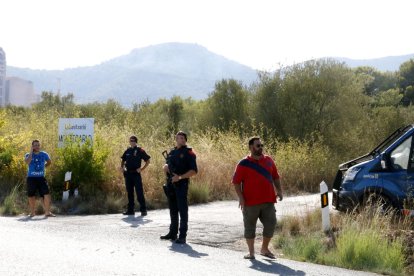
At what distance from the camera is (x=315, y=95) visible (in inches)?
1249

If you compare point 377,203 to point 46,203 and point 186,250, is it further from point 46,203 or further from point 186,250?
point 46,203

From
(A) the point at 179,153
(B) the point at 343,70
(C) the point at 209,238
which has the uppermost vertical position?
(B) the point at 343,70

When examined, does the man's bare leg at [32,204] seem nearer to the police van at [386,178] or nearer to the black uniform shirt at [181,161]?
the black uniform shirt at [181,161]

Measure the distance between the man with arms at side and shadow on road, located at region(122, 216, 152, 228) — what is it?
4.12 metres

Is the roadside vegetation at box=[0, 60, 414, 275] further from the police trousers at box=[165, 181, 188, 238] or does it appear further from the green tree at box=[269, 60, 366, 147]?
the police trousers at box=[165, 181, 188, 238]

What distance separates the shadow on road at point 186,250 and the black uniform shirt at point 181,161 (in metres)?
1.27

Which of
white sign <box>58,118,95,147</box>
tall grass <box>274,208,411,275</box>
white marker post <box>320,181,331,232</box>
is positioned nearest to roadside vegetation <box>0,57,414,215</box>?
white sign <box>58,118,95,147</box>

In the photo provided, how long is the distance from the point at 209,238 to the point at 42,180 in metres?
5.68

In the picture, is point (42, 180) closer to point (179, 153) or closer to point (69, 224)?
point (69, 224)

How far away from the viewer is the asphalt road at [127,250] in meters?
7.49

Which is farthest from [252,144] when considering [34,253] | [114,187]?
[114,187]

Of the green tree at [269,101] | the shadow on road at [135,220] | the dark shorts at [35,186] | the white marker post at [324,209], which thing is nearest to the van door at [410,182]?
the white marker post at [324,209]

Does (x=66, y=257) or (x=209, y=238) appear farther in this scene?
(x=209, y=238)

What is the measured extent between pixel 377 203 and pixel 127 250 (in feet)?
15.5
